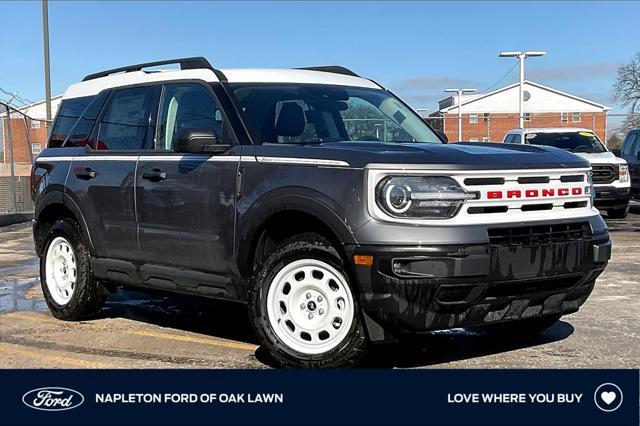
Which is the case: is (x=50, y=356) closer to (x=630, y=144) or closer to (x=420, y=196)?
(x=420, y=196)

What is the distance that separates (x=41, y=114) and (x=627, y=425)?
163 feet

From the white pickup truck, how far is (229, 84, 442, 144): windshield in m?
9.51

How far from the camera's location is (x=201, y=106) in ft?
17.3

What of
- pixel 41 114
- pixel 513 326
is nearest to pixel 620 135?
pixel 41 114

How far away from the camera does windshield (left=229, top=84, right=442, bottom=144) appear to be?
5031 millimetres

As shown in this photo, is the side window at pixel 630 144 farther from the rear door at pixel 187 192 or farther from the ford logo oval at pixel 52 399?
the ford logo oval at pixel 52 399

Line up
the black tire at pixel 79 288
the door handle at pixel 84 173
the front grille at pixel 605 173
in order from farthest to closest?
the front grille at pixel 605 173
the black tire at pixel 79 288
the door handle at pixel 84 173

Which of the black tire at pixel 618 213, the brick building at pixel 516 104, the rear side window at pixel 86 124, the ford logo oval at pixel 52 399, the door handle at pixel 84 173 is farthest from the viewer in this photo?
the brick building at pixel 516 104

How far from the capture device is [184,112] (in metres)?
5.43

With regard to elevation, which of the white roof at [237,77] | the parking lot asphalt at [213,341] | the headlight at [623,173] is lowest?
the parking lot asphalt at [213,341]

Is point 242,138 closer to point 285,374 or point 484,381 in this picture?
point 285,374

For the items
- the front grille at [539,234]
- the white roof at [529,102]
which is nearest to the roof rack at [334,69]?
the front grille at [539,234]

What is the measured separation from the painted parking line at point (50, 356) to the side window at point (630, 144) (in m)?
14.3

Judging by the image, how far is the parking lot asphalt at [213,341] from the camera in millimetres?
4859
